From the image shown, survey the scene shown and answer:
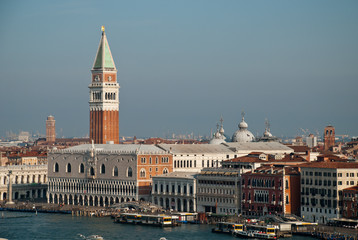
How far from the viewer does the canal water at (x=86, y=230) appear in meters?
69.2

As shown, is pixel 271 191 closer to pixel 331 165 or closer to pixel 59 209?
Result: pixel 331 165

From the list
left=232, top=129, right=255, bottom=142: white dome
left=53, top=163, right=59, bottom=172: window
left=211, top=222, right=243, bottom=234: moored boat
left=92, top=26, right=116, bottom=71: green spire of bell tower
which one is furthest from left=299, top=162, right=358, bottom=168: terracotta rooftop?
left=92, top=26, right=116, bottom=71: green spire of bell tower

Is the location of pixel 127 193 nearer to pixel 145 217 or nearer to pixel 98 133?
pixel 145 217

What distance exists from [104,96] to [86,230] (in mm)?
33974

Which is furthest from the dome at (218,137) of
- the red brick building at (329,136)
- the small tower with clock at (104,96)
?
the red brick building at (329,136)

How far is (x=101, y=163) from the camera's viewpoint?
91.6 meters

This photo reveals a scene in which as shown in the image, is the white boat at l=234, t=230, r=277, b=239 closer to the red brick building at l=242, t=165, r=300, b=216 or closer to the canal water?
the canal water

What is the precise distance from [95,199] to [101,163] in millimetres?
3340

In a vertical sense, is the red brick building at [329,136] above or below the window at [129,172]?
above

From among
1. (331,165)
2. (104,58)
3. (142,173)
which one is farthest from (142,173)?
(331,165)

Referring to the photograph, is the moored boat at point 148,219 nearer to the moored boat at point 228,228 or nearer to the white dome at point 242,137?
the moored boat at point 228,228

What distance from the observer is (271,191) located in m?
74.2

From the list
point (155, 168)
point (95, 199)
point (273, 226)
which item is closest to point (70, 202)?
point (95, 199)

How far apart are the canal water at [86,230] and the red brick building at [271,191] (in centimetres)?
402
